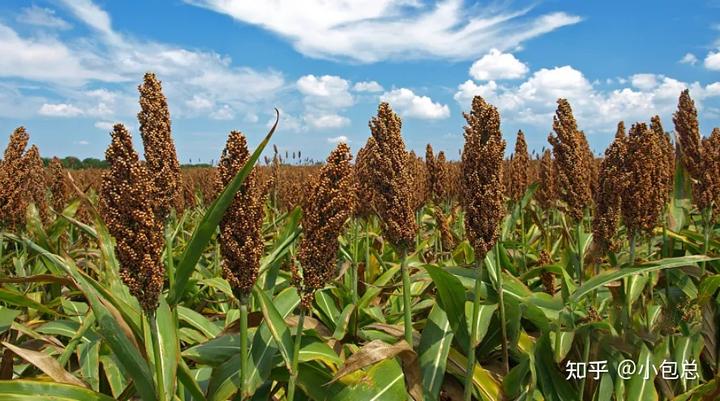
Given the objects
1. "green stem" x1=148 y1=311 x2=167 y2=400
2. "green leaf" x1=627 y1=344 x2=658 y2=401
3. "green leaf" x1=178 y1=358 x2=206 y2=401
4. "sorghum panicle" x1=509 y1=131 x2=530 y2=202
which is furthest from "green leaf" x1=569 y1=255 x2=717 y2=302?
"sorghum panicle" x1=509 y1=131 x2=530 y2=202

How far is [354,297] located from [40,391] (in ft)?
7.36

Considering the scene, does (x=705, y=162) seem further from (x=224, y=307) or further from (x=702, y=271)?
(x=224, y=307)

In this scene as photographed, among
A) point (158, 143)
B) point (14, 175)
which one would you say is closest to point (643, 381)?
point (158, 143)

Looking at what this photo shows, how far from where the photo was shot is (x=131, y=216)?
5.72 feet

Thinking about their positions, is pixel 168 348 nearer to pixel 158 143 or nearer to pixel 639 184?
pixel 158 143

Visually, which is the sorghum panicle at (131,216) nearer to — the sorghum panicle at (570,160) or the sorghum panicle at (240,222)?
the sorghum panicle at (240,222)

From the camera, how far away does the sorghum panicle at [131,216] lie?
1721 millimetres

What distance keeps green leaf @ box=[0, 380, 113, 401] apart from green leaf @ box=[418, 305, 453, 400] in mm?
1521

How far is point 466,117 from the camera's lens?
250 cm

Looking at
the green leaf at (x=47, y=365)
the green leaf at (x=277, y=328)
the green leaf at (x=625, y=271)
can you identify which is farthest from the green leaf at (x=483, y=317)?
the green leaf at (x=47, y=365)

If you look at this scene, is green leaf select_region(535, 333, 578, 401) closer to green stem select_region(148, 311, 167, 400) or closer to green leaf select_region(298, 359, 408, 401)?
green leaf select_region(298, 359, 408, 401)

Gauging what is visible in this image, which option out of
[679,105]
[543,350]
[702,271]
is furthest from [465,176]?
[679,105]

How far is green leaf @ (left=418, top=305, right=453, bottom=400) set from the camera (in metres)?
2.78

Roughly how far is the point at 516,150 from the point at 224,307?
12.2 ft
